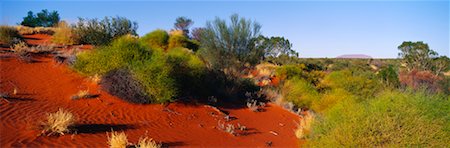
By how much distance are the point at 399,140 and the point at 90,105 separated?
7.90 meters

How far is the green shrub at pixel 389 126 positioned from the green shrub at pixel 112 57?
716cm

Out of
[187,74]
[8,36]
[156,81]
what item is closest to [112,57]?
[156,81]

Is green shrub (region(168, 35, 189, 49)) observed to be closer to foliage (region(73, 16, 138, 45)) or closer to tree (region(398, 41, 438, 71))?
foliage (region(73, 16, 138, 45))

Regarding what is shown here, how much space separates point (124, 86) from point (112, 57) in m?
1.30

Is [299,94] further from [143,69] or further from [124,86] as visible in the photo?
[124,86]

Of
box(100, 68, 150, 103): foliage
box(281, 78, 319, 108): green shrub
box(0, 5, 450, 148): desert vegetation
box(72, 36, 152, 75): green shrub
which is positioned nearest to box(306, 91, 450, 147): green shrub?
box(0, 5, 450, 148): desert vegetation

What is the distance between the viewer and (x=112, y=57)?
12.3 meters

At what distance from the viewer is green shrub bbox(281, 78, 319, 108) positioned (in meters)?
16.0

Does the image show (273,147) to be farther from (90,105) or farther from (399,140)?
(90,105)

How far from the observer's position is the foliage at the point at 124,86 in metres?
11.5

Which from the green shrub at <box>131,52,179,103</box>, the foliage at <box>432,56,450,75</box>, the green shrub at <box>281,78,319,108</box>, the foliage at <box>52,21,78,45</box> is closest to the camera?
the green shrub at <box>131,52,179,103</box>

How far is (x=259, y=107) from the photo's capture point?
13.9 m

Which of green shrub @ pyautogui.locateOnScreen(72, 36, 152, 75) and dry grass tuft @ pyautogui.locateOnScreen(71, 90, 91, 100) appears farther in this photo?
green shrub @ pyautogui.locateOnScreen(72, 36, 152, 75)

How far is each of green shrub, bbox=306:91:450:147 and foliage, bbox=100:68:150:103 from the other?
6022 mm
